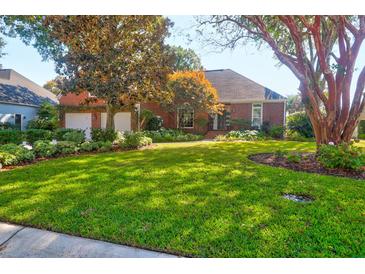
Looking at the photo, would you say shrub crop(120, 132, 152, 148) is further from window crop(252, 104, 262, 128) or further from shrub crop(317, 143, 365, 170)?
window crop(252, 104, 262, 128)

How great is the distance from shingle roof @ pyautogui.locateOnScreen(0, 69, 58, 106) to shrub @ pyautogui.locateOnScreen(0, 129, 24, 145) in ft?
22.0

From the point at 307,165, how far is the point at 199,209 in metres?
4.25

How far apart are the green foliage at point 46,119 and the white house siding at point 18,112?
51 centimetres

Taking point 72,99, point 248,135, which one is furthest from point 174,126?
point 72,99

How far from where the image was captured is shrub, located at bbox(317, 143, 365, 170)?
20.0ft

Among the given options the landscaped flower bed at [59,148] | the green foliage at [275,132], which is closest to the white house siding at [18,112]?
the landscaped flower bed at [59,148]

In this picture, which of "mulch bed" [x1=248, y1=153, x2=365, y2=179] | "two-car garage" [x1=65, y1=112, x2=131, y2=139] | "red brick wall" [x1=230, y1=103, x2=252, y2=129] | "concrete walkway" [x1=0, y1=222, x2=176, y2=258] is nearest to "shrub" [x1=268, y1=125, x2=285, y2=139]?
"red brick wall" [x1=230, y1=103, x2=252, y2=129]

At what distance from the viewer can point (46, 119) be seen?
22406 mm

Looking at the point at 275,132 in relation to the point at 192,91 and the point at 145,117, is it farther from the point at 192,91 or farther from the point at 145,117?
the point at 145,117

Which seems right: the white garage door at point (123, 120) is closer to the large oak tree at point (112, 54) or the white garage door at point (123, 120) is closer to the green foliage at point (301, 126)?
the large oak tree at point (112, 54)

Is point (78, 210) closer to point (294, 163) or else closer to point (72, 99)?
point (294, 163)

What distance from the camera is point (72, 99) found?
22641 millimetres

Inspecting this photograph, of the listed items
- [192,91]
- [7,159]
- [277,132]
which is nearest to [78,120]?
[192,91]

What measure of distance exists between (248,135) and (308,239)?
46.4 feet
